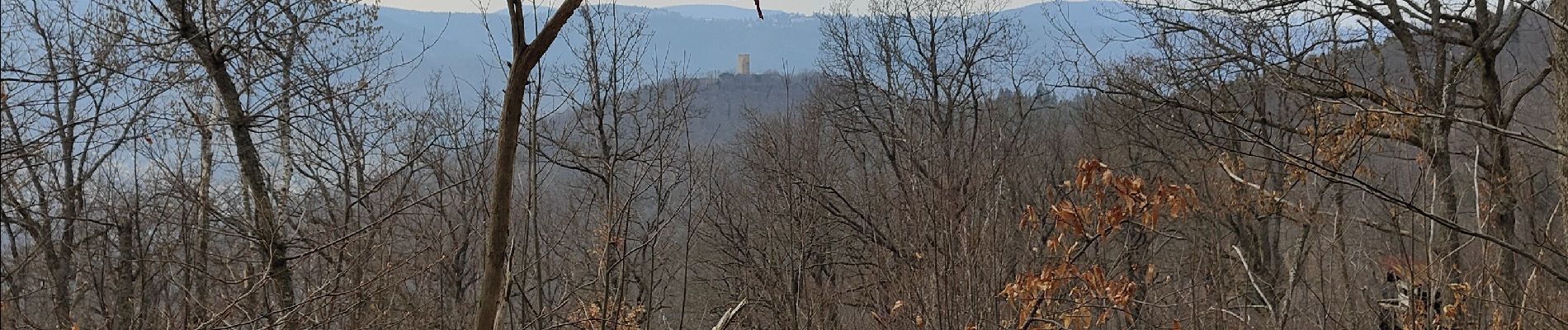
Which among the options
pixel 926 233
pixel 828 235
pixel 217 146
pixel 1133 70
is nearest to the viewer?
pixel 926 233

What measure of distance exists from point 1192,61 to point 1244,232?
13.7 feet

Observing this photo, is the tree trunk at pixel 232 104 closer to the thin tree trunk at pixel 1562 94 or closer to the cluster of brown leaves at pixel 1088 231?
the cluster of brown leaves at pixel 1088 231

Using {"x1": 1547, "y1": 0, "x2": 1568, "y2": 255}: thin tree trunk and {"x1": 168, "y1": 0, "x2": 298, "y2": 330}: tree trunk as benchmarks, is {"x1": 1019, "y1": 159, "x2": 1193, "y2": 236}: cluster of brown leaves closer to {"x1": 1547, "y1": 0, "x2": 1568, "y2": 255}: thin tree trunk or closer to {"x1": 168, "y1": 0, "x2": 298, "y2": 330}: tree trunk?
{"x1": 1547, "y1": 0, "x2": 1568, "y2": 255}: thin tree trunk

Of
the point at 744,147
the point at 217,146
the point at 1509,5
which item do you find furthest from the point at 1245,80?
the point at 744,147

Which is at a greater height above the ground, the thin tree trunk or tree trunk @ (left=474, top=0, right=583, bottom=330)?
tree trunk @ (left=474, top=0, right=583, bottom=330)

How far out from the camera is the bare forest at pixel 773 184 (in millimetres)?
3930

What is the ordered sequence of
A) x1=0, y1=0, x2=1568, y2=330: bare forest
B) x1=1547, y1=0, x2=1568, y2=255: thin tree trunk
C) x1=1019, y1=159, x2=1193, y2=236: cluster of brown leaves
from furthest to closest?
x1=1019, y1=159, x2=1193, y2=236: cluster of brown leaves, x1=1547, y1=0, x2=1568, y2=255: thin tree trunk, x1=0, y1=0, x2=1568, y2=330: bare forest

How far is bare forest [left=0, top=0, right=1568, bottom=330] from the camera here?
12.9ft

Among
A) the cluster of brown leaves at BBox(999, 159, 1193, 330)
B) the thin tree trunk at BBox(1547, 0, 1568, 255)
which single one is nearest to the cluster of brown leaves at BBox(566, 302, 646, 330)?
the cluster of brown leaves at BBox(999, 159, 1193, 330)

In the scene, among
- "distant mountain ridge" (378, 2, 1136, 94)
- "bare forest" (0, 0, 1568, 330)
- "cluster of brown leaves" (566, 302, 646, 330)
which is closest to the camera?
"cluster of brown leaves" (566, 302, 646, 330)

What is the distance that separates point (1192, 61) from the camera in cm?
1101

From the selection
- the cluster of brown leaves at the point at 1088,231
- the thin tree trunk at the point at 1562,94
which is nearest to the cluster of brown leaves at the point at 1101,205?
the cluster of brown leaves at the point at 1088,231

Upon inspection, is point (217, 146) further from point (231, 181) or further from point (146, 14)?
point (146, 14)

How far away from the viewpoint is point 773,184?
1888 centimetres
